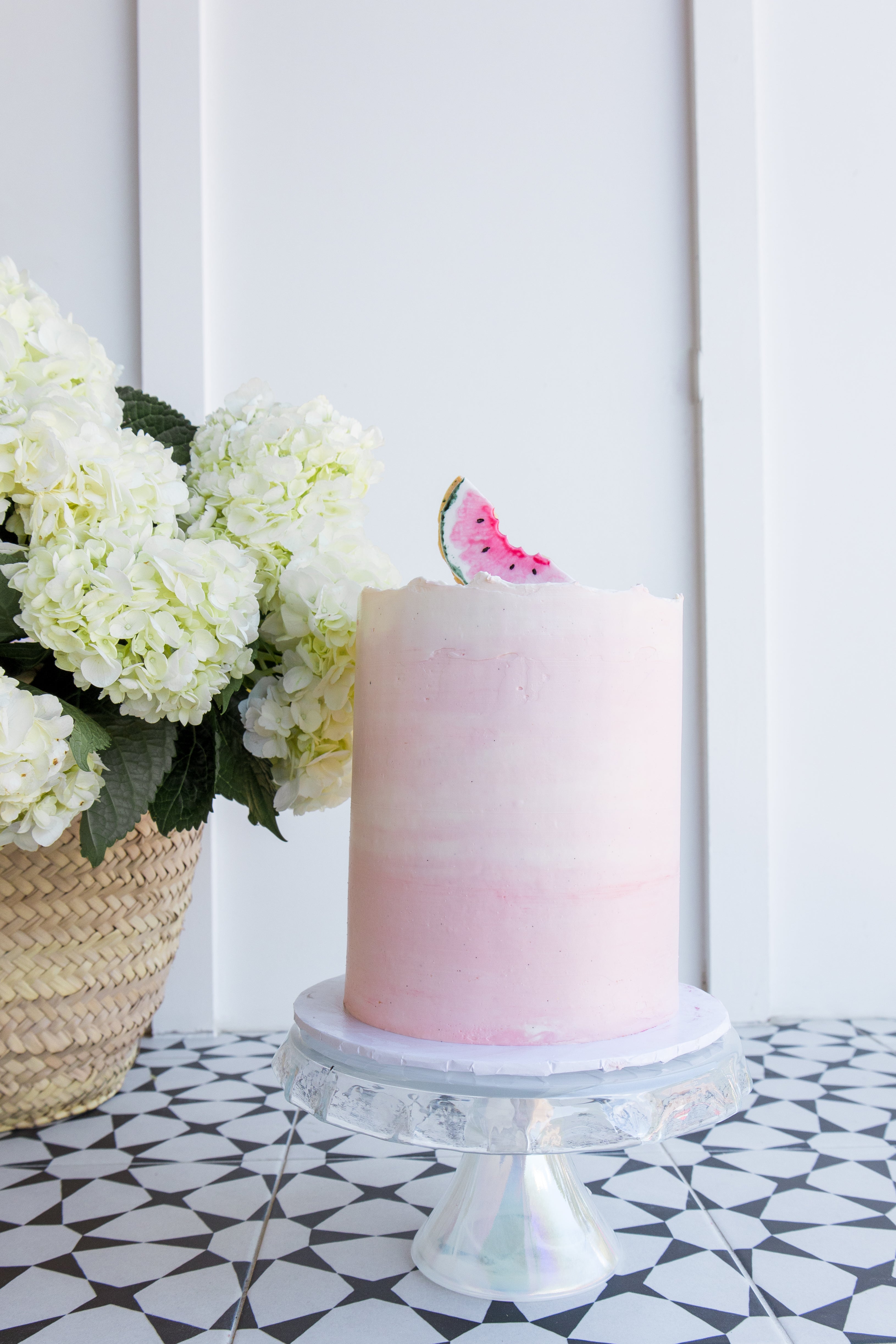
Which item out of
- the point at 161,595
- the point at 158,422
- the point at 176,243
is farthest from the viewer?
the point at 176,243

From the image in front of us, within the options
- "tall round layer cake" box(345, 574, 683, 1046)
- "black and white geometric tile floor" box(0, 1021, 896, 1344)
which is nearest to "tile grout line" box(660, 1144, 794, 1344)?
"black and white geometric tile floor" box(0, 1021, 896, 1344)

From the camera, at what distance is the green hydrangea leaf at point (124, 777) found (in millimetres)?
703

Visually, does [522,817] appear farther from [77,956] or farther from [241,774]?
Answer: [77,956]

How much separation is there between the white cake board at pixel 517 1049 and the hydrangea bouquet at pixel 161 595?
0.21 m

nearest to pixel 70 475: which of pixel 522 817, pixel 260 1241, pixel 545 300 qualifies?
pixel 522 817

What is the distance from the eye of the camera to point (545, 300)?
1.34 m

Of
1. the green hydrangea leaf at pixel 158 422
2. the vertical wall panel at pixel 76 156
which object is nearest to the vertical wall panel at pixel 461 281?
the vertical wall panel at pixel 76 156

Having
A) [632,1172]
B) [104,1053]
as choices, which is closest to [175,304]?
[104,1053]

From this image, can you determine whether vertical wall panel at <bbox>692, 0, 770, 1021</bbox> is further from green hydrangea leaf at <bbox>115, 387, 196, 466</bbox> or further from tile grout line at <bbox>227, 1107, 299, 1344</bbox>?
green hydrangea leaf at <bbox>115, 387, 196, 466</bbox>

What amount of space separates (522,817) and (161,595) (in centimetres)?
27

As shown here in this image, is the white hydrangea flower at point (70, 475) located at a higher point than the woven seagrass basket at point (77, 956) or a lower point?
higher

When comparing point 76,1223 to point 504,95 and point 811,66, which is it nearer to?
point 504,95

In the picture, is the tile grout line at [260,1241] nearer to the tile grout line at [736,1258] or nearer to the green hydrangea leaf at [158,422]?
the tile grout line at [736,1258]

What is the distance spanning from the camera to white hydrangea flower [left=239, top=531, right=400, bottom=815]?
0.74 m
